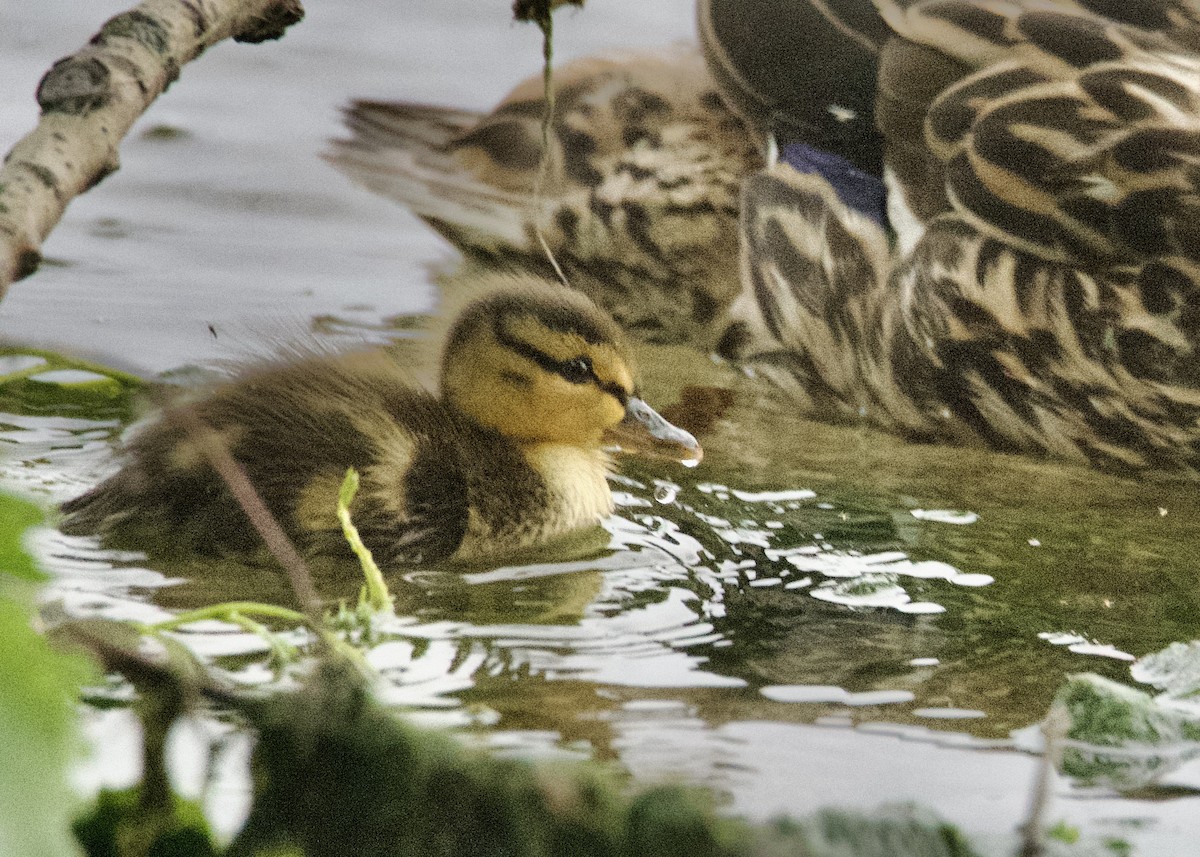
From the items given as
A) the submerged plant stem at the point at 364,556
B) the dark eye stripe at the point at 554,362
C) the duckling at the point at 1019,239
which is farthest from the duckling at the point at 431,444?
the duckling at the point at 1019,239

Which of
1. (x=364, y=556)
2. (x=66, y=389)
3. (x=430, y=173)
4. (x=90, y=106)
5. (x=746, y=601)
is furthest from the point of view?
(x=430, y=173)

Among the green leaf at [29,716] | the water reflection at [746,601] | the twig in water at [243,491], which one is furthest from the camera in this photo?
the water reflection at [746,601]

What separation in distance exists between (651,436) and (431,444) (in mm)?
269

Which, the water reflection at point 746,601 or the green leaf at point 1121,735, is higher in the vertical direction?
the green leaf at point 1121,735

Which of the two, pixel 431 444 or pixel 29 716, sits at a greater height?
pixel 29 716

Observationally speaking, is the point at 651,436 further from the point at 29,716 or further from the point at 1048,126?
the point at 29,716

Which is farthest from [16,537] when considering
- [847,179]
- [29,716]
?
[847,179]

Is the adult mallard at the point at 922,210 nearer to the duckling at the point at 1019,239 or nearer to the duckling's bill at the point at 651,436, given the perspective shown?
the duckling at the point at 1019,239

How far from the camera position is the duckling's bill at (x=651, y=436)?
77.0 inches

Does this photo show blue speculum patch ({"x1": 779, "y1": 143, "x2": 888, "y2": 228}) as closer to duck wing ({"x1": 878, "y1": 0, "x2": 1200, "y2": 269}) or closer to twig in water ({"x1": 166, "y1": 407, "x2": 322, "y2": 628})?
duck wing ({"x1": 878, "y1": 0, "x2": 1200, "y2": 269})

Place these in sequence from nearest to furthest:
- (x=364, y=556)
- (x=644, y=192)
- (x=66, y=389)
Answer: (x=364, y=556) < (x=66, y=389) < (x=644, y=192)

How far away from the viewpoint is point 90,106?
1.09 meters

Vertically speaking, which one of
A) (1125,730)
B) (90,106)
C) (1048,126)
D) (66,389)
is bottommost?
(66,389)

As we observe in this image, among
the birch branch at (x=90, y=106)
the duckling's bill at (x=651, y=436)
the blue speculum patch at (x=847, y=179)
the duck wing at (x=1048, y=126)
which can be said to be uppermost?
the birch branch at (x=90, y=106)
